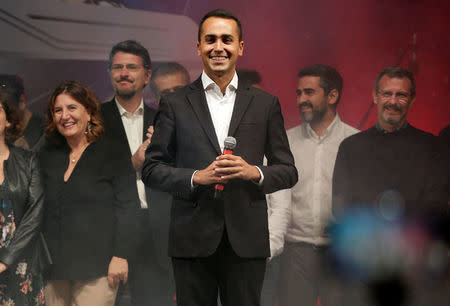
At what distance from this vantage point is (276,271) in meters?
4.09

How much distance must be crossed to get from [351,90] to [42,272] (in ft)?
8.99

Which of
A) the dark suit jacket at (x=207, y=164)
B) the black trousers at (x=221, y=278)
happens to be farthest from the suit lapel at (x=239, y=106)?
the black trousers at (x=221, y=278)

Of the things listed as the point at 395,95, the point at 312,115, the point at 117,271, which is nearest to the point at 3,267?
the point at 117,271

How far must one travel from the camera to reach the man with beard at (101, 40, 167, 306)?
3.82m

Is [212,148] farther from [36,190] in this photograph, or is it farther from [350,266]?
[350,266]

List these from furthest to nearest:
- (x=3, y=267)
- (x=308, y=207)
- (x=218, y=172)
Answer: (x=308, y=207) → (x=3, y=267) → (x=218, y=172)

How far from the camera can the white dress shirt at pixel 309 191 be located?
4.10m

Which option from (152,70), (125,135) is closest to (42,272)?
(125,135)

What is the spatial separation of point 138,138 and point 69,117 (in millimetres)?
547

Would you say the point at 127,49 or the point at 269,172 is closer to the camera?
the point at 269,172

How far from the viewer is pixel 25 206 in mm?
3662

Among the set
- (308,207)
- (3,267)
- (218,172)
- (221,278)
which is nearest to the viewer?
(218,172)

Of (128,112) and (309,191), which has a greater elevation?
(128,112)

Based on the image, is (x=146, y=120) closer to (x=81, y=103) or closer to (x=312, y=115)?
(x=81, y=103)
